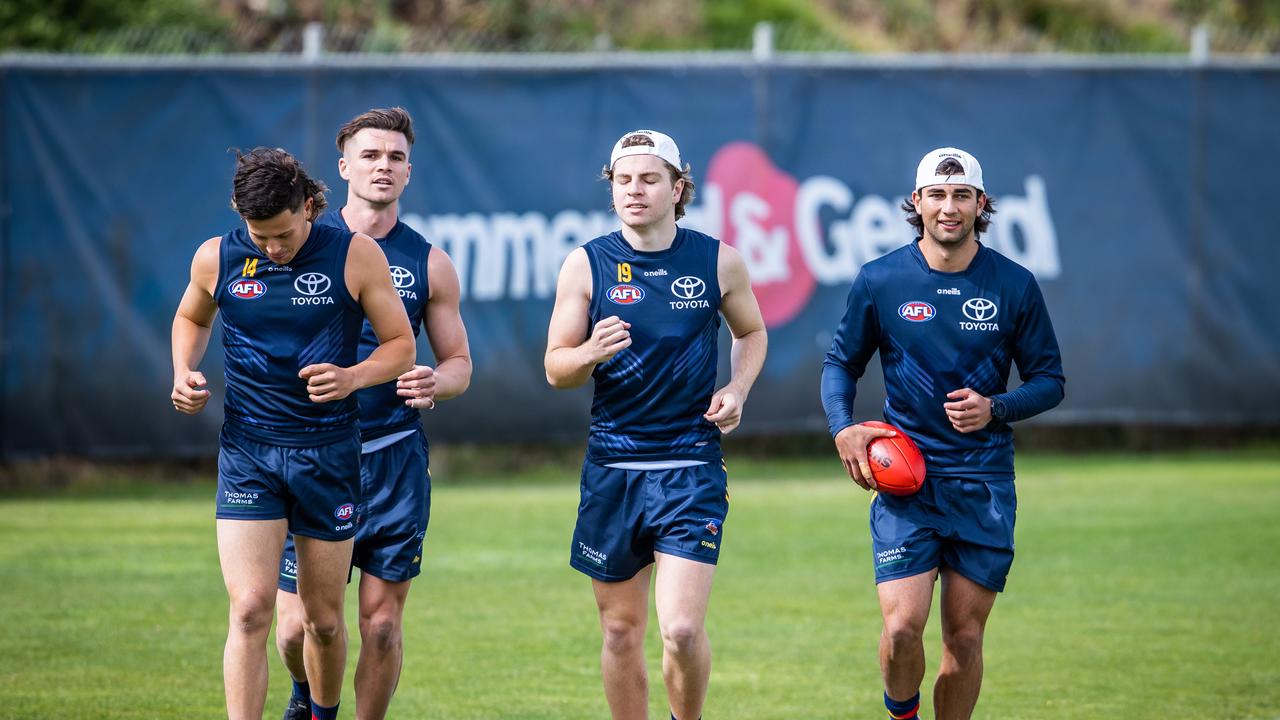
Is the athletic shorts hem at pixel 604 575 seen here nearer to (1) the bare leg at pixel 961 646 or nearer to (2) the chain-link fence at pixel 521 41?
(1) the bare leg at pixel 961 646

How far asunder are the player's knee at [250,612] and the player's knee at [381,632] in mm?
762

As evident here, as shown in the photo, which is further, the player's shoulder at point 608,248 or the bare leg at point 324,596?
the player's shoulder at point 608,248

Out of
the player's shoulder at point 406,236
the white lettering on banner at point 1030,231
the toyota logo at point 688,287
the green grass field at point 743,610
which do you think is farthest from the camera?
the white lettering on banner at point 1030,231

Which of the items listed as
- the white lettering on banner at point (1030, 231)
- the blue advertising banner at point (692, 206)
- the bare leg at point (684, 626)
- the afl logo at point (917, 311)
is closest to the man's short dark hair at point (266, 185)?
the bare leg at point (684, 626)

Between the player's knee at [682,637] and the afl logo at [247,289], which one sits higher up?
the afl logo at [247,289]

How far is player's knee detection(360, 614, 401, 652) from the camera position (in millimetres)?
6703

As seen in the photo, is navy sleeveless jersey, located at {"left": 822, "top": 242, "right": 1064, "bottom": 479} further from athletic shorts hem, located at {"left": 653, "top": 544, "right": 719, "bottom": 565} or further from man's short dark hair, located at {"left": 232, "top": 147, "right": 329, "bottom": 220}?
man's short dark hair, located at {"left": 232, "top": 147, "right": 329, "bottom": 220}

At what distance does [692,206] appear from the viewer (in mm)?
15008

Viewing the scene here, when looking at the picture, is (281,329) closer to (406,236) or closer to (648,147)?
(406,236)

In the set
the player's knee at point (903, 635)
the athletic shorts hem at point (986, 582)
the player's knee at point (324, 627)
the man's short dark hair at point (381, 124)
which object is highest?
the man's short dark hair at point (381, 124)

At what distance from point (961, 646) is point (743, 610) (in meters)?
3.53

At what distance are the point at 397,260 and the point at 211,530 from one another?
5845 millimetres

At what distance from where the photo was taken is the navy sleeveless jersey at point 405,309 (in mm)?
6984

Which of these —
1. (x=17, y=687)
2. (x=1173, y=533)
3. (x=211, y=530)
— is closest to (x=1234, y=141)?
(x=1173, y=533)
